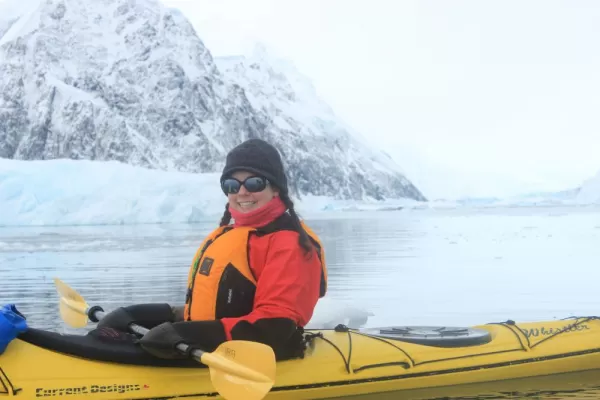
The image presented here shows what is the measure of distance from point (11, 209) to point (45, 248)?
407 inches

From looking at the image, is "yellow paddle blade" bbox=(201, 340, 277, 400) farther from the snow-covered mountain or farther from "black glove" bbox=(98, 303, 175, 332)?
the snow-covered mountain

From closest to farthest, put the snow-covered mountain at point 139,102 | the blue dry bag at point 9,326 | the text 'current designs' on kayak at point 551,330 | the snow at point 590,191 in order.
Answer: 1. the blue dry bag at point 9,326
2. the text 'current designs' on kayak at point 551,330
3. the snow at point 590,191
4. the snow-covered mountain at point 139,102

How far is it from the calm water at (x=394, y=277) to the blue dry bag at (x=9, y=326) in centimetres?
188

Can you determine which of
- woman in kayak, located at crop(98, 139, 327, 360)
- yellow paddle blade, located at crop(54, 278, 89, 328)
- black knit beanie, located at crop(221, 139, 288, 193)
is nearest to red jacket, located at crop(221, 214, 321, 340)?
woman in kayak, located at crop(98, 139, 327, 360)

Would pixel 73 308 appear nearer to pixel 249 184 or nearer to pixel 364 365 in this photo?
pixel 249 184

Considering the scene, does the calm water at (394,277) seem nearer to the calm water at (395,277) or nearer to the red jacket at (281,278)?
the calm water at (395,277)

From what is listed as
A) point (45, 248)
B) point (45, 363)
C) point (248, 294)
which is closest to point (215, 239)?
point (248, 294)

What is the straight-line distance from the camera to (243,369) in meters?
2.46

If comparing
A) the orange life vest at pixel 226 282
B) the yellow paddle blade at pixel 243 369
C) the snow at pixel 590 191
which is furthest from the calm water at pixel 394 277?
the snow at pixel 590 191

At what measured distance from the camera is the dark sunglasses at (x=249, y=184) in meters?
2.89

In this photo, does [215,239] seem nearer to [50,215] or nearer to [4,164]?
[50,215]

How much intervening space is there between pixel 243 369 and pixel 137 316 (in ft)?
3.23

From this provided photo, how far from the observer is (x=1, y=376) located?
2.61m

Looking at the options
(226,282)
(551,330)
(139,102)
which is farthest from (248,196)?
(139,102)
